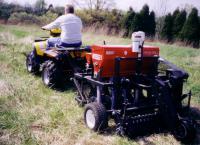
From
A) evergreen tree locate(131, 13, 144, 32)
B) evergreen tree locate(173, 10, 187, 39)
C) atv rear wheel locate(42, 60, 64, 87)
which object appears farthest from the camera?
evergreen tree locate(131, 13, 144, 32)

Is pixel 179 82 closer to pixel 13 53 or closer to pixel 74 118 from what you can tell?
pixel 74 118

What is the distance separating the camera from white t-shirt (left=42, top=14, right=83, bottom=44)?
6.77 m

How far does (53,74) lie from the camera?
21.8 feet

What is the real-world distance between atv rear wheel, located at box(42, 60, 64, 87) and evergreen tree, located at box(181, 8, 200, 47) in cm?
1759

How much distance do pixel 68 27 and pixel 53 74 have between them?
108 centimetres

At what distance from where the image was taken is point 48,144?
4.19m

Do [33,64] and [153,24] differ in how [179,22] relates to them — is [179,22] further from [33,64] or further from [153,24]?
[33,64]

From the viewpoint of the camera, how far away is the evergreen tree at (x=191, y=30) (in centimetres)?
2289

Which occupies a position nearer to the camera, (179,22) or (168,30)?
(179,22)

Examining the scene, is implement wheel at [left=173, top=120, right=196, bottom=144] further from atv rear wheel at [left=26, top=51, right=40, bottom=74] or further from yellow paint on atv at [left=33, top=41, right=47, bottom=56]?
atv rear wheel at [left=26, top=51, right=40, bottom=74]

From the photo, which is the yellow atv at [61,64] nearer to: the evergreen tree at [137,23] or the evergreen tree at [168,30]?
the evergreen tree at [168,30]

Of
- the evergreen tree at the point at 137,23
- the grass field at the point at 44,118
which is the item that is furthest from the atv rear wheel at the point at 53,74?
the evergreen tree at the point at 137,23

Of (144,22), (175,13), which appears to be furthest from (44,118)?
(175,13)

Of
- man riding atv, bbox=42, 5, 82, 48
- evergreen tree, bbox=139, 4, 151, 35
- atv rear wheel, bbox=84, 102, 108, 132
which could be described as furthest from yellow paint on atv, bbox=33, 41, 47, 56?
evergreen tree, bbox=139, 4, 151, 35
